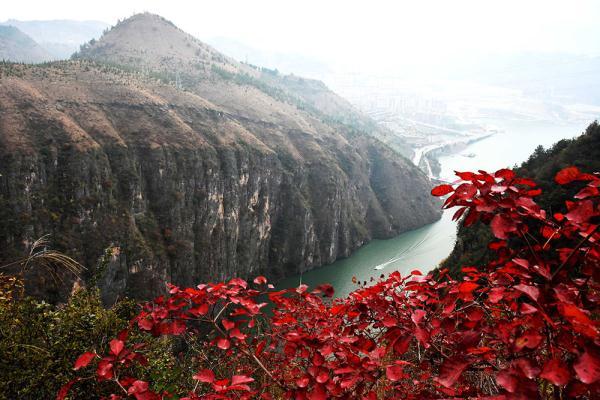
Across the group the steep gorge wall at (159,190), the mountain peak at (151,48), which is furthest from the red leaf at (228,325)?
the mountain peak at (151,48)

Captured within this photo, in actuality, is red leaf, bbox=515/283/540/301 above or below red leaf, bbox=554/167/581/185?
below

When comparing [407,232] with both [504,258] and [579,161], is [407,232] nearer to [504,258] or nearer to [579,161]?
[579,161]

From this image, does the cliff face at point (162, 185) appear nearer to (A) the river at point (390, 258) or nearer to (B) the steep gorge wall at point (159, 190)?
(B) the steep gorge wall at point (159, 190)

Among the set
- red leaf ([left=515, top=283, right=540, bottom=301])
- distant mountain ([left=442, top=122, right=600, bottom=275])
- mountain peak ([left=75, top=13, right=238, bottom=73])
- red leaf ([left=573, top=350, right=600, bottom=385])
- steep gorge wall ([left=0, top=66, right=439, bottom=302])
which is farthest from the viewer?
mountain peak ([left=75, top=13, right=238, bottom=73])

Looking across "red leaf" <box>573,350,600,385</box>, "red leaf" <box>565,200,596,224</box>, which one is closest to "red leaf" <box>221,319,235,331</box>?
"red leaf" <box>573,350,600,385</box>

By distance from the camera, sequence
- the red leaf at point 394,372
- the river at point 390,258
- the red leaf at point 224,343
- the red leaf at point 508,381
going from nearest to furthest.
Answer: the red leaf at point 508,381, the red leaf at point 394,372, the red leaf at point 224,343, the river at point 390,258

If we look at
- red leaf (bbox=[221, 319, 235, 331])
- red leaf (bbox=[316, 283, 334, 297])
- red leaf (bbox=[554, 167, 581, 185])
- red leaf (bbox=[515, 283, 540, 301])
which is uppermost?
red leaf (bbox=[554, 167, 581, 185])

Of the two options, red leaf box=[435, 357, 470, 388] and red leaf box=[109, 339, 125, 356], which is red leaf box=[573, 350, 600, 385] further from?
red leaf box=[109, 339, 125, 356]
